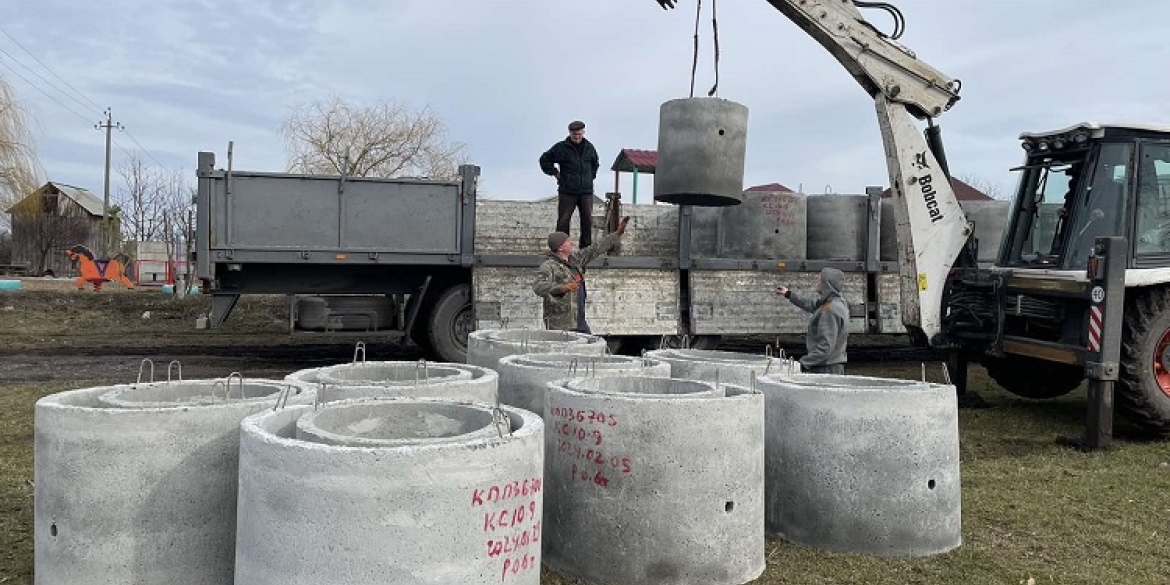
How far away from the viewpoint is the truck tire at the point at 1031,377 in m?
9.01

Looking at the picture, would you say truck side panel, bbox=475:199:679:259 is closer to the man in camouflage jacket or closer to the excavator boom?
the man in camouflage jacket

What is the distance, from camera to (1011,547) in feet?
14.8

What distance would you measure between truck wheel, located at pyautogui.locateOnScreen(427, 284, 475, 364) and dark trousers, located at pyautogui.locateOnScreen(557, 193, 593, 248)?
5.15 ft

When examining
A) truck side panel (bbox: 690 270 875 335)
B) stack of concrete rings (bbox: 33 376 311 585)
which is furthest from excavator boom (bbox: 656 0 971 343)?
stack of concrete rings (bbox: 33 376 311 585)

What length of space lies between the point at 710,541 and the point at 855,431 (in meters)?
1.04

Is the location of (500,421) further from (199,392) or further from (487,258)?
(487,258)

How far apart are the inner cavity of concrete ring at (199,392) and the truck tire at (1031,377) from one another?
25.6ft

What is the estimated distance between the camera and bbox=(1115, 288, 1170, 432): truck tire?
23.5ft

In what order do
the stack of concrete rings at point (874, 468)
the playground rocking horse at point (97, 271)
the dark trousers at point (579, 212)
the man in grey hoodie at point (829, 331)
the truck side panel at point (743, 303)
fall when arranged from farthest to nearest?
the playground rocking horse at point (97, 271)
the truck side panel at point (743, 303)
the dark trousers at point (579, 212)
the man in grey hoodie at point (829, 331)
the stack of concrete rings at point (874, 468)

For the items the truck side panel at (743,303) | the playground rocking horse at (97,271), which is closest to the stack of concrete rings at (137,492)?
the truck side panel at (743,303)

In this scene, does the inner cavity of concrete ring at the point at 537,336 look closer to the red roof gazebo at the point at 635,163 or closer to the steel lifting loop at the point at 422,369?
the steel lifting loop at the point at 422,369

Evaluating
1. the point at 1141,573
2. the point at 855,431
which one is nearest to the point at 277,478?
the point at 855,431

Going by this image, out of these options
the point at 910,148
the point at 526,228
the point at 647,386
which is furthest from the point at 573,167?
the point at 647,386

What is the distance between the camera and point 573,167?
970cm
